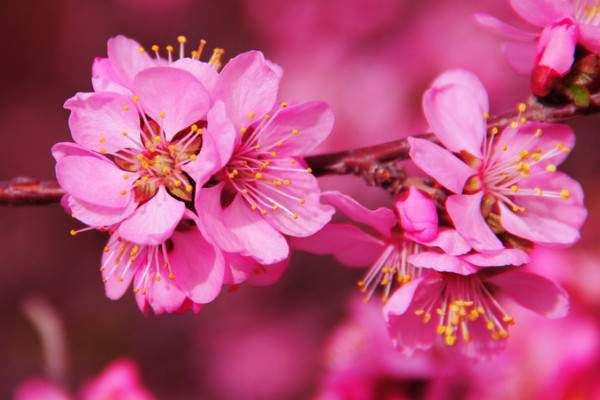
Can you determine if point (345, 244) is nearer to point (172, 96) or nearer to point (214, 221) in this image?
point (214, 221)

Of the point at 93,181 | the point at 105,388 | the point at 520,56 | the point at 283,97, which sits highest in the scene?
the point at 520,56

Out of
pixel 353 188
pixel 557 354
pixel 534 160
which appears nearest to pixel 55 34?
pixel 353 188

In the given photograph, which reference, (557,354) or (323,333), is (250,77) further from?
(323,333)

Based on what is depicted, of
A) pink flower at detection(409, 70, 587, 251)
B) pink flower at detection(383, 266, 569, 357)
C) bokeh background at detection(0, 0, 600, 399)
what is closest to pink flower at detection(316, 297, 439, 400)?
pink flower at detection(383, 266, 569, 357)

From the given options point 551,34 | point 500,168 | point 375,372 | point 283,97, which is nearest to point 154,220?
point 500,168

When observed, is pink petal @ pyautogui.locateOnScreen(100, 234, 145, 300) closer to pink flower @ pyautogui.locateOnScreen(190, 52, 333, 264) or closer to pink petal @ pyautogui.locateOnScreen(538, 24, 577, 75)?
pink flower @ pyautogui.locateOnScreen(190, 52, 333, 264)

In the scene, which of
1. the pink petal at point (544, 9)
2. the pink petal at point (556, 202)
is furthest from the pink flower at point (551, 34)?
the pink petal at point (556, 202)
